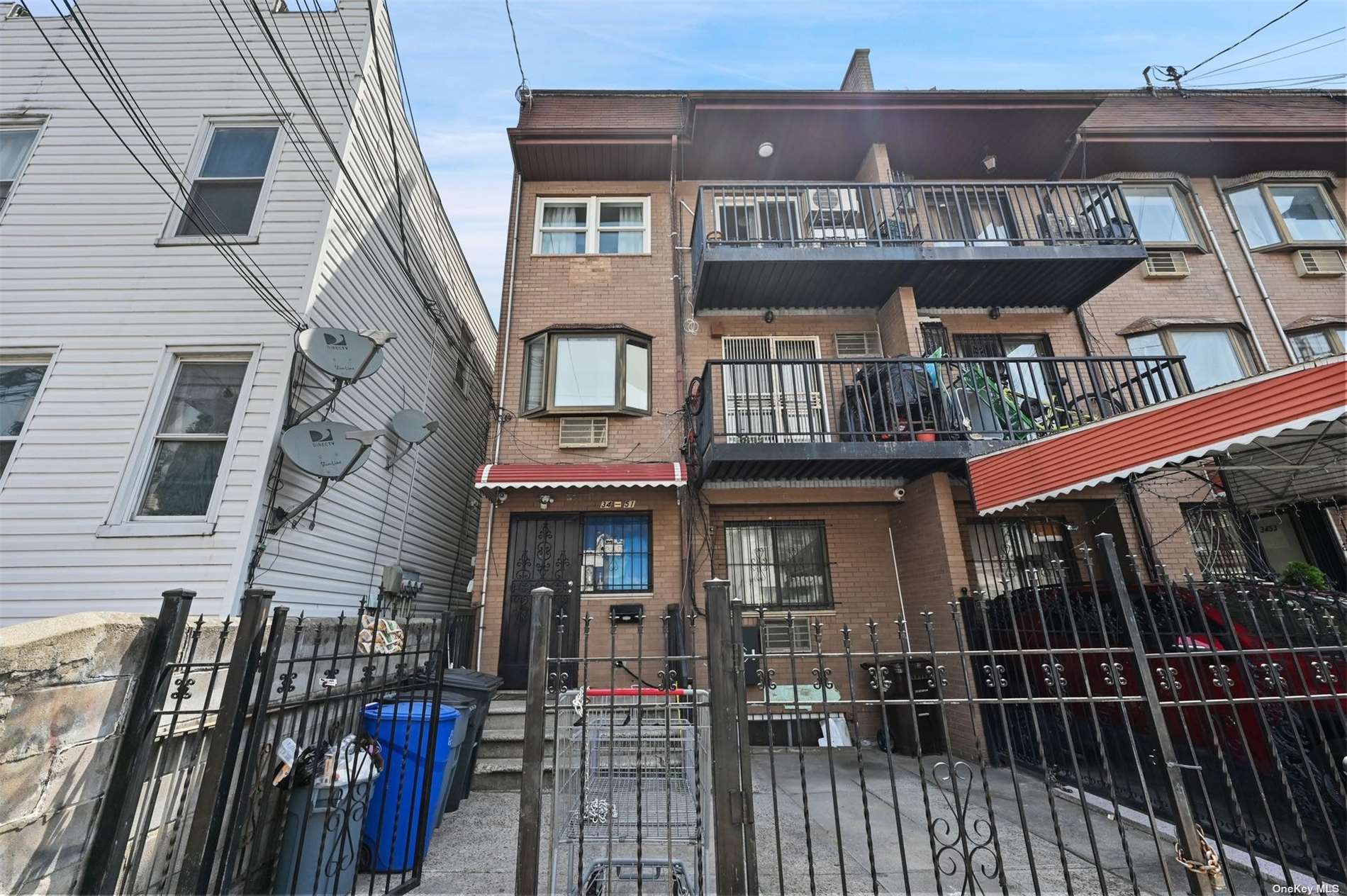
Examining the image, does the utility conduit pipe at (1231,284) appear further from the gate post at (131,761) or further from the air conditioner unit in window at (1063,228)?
the gate post at (131,761)

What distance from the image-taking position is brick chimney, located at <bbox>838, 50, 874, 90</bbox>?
11000 millimetres

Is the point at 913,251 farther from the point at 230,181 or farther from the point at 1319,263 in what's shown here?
the point at 230,181

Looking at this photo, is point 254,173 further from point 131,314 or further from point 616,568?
point 616,568

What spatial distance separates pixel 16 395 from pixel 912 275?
1177cm

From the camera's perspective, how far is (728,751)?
2693 millimetres

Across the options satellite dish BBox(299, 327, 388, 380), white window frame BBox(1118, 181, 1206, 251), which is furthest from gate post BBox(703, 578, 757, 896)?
white window frame BBox(1118, 181, 1206, 251)

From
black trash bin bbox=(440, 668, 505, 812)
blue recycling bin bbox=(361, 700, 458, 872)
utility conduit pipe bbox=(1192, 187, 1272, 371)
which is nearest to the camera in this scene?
blue recycling bin bbox=(361, 700, 458, 872)

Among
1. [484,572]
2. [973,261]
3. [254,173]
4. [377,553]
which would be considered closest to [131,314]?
[254,173]

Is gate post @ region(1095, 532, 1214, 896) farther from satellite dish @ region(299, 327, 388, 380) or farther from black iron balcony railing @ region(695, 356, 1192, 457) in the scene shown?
satellite dish @ region(299, 327, 388, 380)

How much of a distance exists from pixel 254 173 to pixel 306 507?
4528 millimetres

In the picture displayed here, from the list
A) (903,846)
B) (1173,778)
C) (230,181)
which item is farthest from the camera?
(230,181)

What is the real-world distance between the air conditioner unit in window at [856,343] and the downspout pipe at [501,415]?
19.3ft

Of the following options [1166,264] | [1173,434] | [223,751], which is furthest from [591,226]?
[1166,264]

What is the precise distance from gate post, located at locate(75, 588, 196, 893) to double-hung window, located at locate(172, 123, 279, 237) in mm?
5568
